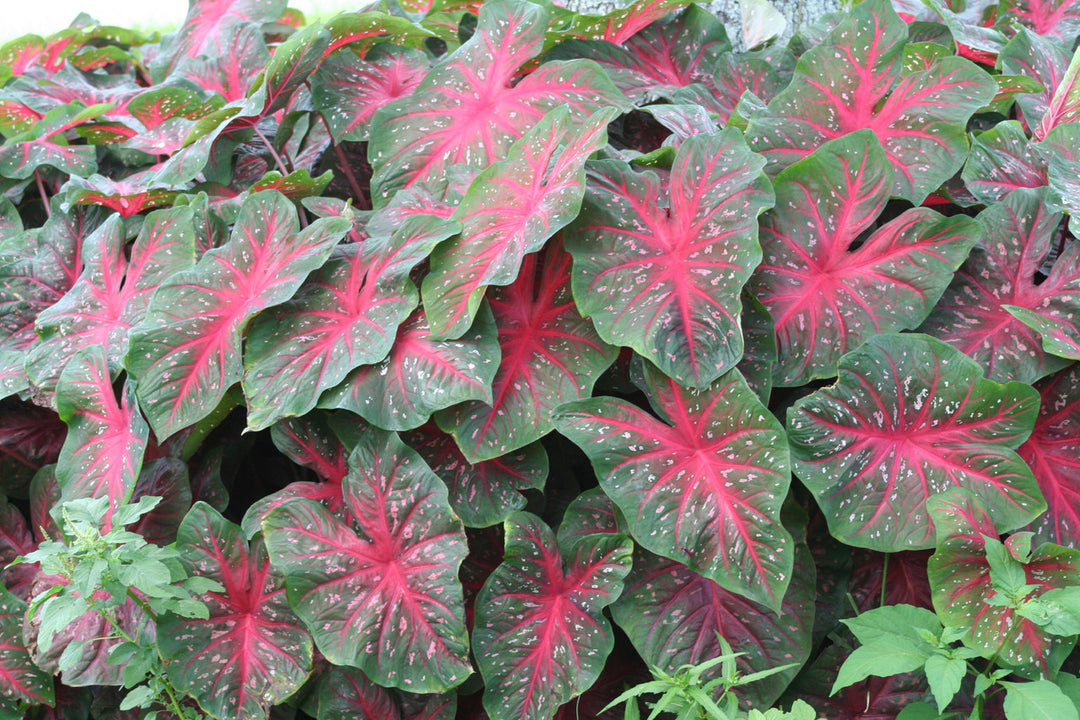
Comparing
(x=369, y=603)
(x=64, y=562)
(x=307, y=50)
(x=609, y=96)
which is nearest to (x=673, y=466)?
(x=369, y=603)

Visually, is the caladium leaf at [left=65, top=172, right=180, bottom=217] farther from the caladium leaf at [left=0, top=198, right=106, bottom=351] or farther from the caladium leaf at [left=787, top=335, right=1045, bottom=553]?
the caladium leaf at [left=787, top=335, right=1045, bottom=553]

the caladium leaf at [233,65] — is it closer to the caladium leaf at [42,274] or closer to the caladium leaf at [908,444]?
the caladium leaf at [42,274]

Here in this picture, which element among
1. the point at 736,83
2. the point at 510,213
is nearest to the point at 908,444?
the point at 510,213

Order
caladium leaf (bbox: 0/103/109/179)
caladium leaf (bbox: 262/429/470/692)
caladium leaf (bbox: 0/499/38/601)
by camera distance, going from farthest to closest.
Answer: caladium leaf (bbox: 0/103/109/179), caladium leaf (bbox: 0/499/38/601), caladium leaf (bbox: 262/429/470/692)

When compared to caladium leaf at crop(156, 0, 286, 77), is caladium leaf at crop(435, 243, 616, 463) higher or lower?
lower

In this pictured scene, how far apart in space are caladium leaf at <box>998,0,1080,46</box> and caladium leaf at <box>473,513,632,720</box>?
1.82 m

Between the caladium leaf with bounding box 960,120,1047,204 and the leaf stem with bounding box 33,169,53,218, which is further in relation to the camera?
the leaf stem with bounding box 33,169,53,218

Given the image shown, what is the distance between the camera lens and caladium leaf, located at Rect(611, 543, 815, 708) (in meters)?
1.44

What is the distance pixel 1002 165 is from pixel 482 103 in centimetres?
103

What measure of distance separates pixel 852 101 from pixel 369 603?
4.27 feet

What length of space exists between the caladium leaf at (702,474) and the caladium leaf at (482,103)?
0.65 meters

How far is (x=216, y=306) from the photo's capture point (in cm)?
162

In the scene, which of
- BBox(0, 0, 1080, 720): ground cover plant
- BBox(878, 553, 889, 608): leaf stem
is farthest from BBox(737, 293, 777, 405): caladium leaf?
BBox(878, 553, 889, 608): leaf stem

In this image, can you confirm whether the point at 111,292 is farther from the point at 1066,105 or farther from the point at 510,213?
the point at 1066,105
